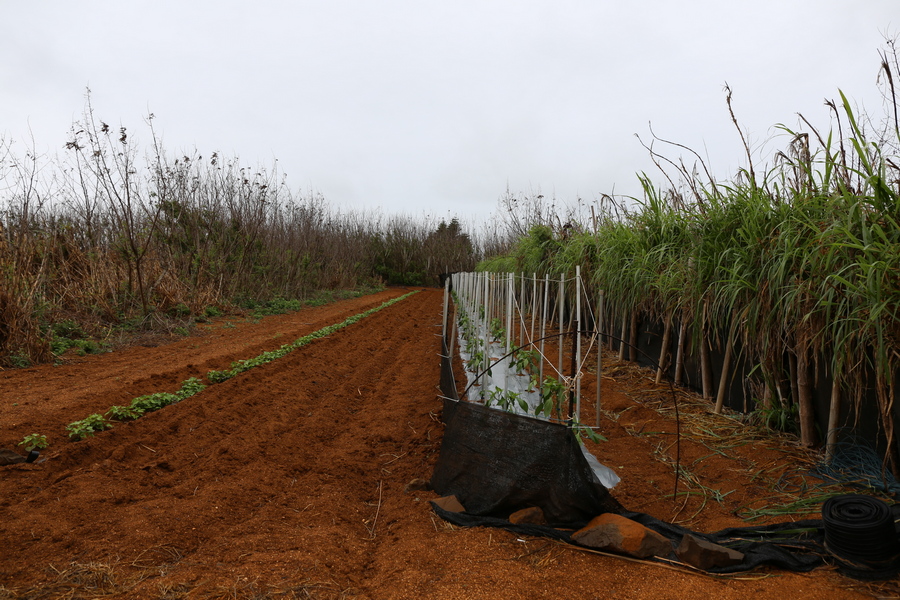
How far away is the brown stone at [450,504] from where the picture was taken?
8.86 ft

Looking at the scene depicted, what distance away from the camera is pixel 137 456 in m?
3.47

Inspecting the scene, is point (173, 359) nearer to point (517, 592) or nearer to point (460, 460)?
point (460, 460)

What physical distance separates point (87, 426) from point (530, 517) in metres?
2.99

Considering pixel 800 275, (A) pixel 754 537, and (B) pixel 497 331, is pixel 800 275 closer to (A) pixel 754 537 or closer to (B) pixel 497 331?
(A) pixel 754 537

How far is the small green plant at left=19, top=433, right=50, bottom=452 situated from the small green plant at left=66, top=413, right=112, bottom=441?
14cm

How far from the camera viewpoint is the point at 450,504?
8.96 ft

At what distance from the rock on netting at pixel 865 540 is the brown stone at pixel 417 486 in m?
1.88

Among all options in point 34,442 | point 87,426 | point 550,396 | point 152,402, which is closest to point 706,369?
point 550,396

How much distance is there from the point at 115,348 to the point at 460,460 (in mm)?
6165

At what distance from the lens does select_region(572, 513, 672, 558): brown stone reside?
219 cm

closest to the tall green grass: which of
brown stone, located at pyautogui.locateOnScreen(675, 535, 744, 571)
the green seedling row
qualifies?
brown stone, located at pyautogui.locateOnScreen(675, 535, 744, 571)

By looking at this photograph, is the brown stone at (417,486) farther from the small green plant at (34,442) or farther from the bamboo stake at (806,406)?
the small green plant at (34,442)

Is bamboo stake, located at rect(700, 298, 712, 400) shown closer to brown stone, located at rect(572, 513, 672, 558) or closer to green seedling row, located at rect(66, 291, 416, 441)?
brown stone, located at rect(572, 513, 672, 558)

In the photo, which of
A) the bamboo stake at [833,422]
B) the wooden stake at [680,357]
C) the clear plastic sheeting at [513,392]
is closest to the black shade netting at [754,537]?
the clear plastic sheeting at [513,392]
